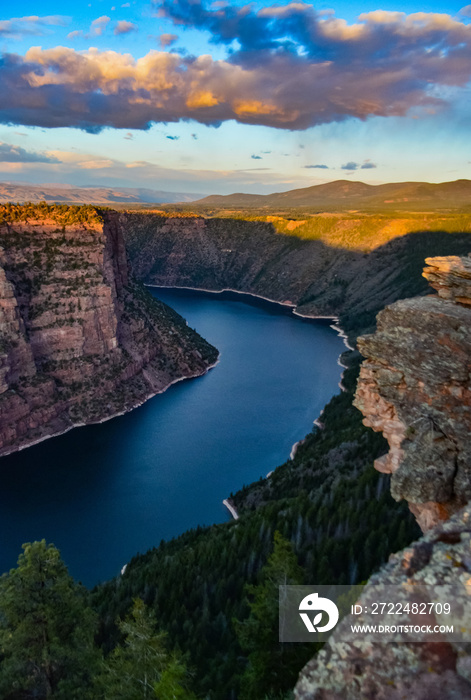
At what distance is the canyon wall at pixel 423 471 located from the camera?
7.77m

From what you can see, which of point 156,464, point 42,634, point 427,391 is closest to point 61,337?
point 156,464

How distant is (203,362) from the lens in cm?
10631

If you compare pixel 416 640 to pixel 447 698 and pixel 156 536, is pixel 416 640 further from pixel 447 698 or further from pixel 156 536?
pixel 156 536

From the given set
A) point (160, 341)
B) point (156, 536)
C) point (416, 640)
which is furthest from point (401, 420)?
point (160, 341)

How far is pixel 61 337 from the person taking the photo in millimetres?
79062

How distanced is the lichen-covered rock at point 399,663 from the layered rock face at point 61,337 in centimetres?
6974

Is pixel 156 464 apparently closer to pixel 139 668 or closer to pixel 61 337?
pixel 61 337

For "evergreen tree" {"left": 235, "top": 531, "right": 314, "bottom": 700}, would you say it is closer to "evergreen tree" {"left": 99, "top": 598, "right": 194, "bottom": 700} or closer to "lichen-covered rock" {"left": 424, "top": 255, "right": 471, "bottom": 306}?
"evergreen tree" {"left": 99, "top": 598, "right": 194, "bottom": 700}

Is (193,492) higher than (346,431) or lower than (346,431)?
lower

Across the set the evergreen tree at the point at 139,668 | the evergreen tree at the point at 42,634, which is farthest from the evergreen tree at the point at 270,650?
the evergreen tree at the point at 42,634

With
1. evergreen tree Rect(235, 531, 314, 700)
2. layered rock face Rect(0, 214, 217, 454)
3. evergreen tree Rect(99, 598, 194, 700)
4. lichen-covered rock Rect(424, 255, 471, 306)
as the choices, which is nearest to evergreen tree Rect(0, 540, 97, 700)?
evergreen tree Rect(99, 598, 194, 700)

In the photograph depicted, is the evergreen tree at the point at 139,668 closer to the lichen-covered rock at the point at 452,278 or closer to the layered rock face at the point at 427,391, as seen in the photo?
the layered rock face at the point at 427,391

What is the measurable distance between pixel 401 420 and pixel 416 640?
33.4ft

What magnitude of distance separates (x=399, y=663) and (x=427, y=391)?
10412 millimetres
